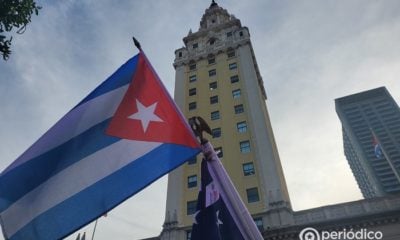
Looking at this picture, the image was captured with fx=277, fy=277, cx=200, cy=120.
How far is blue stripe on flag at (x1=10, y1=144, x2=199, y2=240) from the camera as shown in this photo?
454 centimetres

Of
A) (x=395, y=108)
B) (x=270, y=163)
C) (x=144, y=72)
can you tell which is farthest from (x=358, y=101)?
(x=144, y=72)

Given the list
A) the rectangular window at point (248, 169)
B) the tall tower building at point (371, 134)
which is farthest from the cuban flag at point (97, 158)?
the tall tower building at point (371, 134)

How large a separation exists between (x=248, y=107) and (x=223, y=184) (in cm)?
2927

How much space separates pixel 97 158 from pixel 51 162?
0.86 meters

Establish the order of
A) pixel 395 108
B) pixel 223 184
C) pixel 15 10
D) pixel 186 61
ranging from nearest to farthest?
pixel 223 184 < pixel 15 10 < pixel 186 61 < pixel 395 108

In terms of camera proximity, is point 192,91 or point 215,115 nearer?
point 215,115

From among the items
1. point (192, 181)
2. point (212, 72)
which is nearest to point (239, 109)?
point (212, 72)

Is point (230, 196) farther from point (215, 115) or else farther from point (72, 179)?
point (215, 115)

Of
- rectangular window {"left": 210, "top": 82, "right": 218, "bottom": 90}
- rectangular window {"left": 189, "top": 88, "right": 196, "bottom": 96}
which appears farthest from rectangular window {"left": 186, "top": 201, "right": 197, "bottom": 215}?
rectangular window {"left": 210, "top": 82, "right": 218, "bottom": 90}

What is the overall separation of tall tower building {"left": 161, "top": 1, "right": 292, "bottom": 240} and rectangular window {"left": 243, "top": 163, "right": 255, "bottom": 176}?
10 cm

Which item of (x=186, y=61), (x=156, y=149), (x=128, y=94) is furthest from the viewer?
(x=186, y=61)

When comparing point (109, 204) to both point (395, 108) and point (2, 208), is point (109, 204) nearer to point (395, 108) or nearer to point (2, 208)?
point (2, 208)

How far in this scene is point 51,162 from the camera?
5.20 meters

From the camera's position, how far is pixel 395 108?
127 metres
